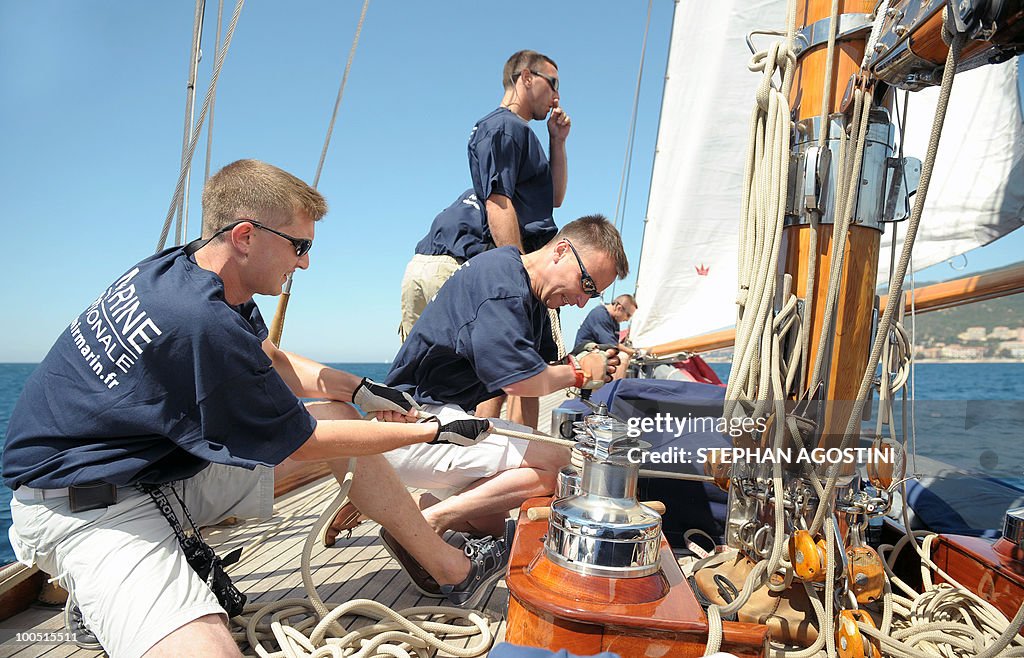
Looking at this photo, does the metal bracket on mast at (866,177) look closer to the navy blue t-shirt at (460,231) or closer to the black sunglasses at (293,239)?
the black sunglasses at (293,239)

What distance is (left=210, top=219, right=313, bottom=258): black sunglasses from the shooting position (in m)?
1.42

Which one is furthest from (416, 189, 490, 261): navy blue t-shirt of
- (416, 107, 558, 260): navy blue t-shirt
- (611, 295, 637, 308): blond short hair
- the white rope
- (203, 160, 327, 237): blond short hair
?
(611, 295, 637, 308): blond short hair

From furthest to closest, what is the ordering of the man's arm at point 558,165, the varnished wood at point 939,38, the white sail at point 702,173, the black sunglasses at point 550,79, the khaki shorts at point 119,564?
the white sail at point 702,173, the man's arm at point 558,165, the black sunglasses at point 550,79, the khaki shorts at point 119,564, the varnished wood at point 939,38

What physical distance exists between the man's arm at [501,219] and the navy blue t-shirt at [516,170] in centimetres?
3

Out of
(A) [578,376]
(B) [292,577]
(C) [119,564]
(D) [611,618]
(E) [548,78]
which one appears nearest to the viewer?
(D) [611,618]

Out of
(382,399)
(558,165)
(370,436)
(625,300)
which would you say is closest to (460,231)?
(558,165)

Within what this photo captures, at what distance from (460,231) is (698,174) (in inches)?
117

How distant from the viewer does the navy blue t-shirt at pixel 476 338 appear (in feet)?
6.05

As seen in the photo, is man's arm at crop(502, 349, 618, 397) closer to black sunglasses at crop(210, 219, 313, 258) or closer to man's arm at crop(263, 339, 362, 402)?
man's arm at crop(263, 339, 362, 402)

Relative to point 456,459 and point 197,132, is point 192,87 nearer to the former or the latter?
point 197,132

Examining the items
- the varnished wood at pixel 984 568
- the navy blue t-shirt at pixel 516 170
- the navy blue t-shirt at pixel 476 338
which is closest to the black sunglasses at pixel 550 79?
the navy blue t-shirt at pixel 516 170

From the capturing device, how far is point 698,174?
510 centimetres

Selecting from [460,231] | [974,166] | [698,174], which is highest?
[698,174]

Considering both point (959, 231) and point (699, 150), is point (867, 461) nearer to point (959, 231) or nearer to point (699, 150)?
point (959, 231)
